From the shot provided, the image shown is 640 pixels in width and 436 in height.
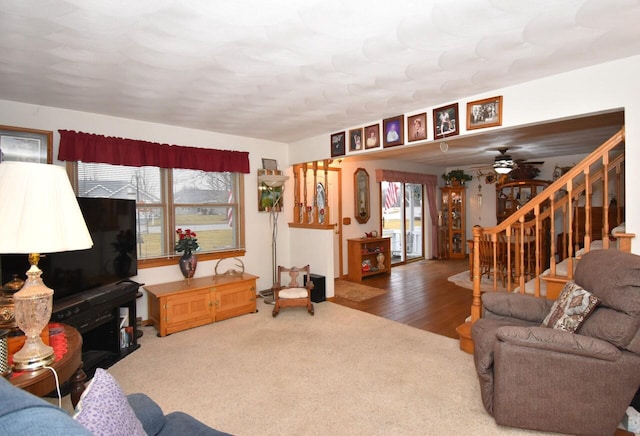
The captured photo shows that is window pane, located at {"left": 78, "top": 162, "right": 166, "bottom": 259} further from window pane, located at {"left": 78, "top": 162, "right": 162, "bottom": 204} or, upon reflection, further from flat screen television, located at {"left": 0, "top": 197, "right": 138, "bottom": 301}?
flat screen television, located at {"left": 0, "top": 197, "right": 138, "bottom": 301}

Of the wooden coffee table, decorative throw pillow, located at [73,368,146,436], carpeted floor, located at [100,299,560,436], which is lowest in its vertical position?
carpeted floor, located at [100,299,560,436]

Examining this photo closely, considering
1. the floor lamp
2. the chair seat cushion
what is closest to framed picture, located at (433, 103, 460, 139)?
the floor lamp

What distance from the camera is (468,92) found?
316 centimetres

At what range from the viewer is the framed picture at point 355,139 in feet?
14.0

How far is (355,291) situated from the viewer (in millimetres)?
5500

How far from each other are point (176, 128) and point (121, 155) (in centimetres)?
77

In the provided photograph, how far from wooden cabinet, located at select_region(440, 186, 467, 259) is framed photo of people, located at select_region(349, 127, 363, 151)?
526 centimetres

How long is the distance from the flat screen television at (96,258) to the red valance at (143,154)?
602mm

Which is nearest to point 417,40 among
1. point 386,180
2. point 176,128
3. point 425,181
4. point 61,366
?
point 61,366

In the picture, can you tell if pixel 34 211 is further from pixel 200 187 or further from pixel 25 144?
pixel 200 187

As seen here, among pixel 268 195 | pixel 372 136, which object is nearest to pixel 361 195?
pixel 268 195

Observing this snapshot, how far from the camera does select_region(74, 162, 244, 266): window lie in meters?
3.82

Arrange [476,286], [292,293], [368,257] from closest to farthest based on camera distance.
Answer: [476,286] < [292,293] < [368,257]

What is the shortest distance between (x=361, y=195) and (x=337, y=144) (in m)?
2.48
